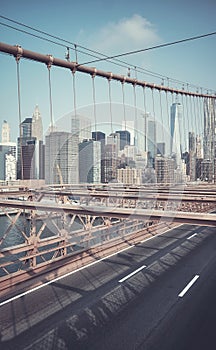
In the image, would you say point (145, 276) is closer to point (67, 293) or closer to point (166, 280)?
point (166, 280)

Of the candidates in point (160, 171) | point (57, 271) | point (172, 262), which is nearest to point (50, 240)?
point (57, 271)

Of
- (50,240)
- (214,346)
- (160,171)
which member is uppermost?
(160,171)

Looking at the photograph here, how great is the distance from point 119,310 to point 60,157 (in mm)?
37057

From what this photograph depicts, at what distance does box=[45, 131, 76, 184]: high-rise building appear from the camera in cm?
3641

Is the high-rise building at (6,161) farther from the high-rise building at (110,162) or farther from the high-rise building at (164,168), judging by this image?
the high-rise building at (110,162)

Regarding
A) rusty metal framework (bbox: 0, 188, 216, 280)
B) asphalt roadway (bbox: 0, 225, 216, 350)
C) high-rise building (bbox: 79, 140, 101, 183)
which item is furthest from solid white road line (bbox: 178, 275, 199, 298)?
high-rise building (bbox: 79, 140, 101, 183)

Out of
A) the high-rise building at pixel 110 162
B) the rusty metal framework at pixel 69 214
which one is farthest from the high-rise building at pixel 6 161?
the rusty metal framework at pixel 69 214

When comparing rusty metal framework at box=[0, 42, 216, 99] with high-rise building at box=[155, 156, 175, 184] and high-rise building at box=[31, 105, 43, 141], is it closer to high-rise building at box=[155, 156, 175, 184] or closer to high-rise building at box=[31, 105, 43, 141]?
high-rise building at box=[31, 105, 43, 141]

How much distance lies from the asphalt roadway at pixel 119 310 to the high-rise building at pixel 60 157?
21.1 meters

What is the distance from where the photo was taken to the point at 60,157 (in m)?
45.9

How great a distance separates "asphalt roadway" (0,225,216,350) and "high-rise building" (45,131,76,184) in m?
21.1

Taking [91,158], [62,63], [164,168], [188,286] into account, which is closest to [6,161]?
[164,168]

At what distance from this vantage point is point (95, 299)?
1129cm

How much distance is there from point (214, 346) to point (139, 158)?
2166 inches
